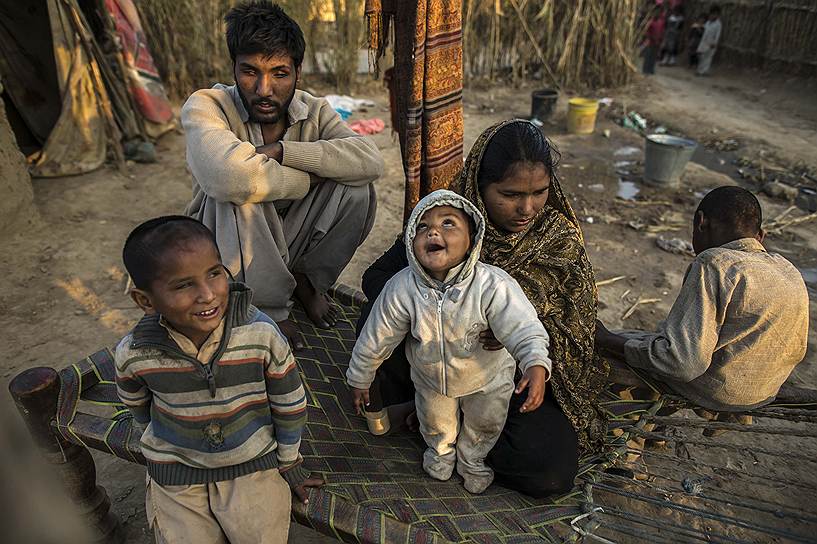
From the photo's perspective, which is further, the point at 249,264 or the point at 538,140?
the point at 249,264

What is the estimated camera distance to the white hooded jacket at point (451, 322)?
5.51ft

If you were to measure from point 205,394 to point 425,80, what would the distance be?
69.6 inches

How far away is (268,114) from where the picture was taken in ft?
7.85

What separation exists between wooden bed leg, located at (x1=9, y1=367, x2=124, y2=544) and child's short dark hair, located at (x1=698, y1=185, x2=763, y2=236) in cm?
253

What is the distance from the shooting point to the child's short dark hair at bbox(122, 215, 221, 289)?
1.32 metres

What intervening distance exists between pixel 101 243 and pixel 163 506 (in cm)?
351

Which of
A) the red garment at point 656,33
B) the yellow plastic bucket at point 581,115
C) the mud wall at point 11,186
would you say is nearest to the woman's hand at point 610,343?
the mud wall at point 11,186

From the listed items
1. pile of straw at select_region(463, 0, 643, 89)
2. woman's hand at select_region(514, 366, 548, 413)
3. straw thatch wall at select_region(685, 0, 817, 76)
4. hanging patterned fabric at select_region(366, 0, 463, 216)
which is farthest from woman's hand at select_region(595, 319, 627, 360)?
straw thatch wall at select_region(685, 0, 817, 76)

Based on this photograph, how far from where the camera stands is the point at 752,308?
6.29 feet

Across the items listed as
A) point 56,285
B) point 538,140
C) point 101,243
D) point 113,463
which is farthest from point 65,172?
point 538,140

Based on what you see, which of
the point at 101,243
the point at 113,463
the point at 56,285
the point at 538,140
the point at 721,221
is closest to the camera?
the point at 538,140

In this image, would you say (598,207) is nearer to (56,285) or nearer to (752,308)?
(752,308)

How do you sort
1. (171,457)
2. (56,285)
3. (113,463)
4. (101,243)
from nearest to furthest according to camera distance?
(171,457) < (113,463) < (56,285) < (101,243)

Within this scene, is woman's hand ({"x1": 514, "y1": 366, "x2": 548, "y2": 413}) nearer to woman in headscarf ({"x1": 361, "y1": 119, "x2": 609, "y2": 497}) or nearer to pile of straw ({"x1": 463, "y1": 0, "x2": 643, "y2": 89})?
woman in headscarf ({"x1": 361, "y1": 119, "x2": 609, "y2": 497})
